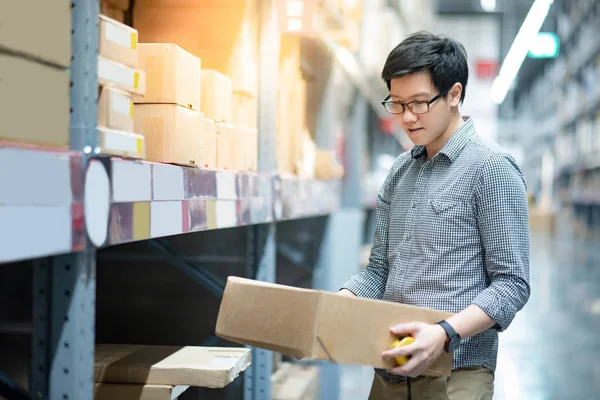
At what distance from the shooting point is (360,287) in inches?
89.3

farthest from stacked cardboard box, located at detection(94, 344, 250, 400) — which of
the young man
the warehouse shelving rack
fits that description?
the young man

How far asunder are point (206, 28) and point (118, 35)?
1167mm

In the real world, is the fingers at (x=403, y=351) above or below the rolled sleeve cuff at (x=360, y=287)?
below

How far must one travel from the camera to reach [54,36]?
1.48m

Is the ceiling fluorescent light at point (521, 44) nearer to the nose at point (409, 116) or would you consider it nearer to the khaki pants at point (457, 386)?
the nose at point (409, 116)

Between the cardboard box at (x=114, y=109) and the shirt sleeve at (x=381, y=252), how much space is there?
799 millimetres

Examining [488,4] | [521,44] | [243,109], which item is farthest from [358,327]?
[521,44]

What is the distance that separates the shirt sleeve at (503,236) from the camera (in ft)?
6.34

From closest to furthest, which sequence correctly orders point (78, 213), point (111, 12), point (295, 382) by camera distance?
point (78, 213) → point (111, 12) → point (295, 382)

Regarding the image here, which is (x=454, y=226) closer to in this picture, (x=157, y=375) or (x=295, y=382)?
(x=157, y=375)

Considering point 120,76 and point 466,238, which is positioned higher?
point 120,76

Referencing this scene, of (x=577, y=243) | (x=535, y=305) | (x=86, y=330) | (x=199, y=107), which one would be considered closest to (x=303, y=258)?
(x=199, y=107)

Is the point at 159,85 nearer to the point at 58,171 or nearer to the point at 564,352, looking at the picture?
the point at 58,171

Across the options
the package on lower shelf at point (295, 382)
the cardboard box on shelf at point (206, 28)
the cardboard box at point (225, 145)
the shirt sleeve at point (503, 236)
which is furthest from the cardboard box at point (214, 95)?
the package on lower shelf at point (295, 382)
